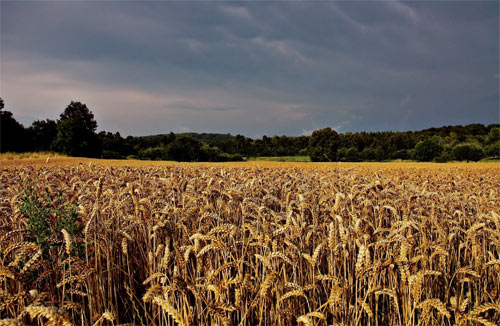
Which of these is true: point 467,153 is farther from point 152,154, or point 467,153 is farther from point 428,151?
point 152,154

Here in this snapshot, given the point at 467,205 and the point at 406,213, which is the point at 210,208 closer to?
the point at 406,213

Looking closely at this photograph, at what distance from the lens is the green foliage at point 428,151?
71938 mm

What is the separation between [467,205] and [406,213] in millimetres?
1838

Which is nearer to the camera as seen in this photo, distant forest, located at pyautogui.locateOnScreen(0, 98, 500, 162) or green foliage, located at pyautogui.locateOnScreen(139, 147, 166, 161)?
distant forest, located at pyautogui.locateOnScreen(0, 98, 500, 162)

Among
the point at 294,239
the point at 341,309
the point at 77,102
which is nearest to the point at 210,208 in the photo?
the point at 294,239

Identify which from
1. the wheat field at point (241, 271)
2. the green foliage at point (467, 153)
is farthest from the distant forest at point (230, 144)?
the wheat field at point (241, 271)

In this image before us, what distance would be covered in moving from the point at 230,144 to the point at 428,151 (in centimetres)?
5993

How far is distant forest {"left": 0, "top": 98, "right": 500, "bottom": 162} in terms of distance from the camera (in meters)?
67.1

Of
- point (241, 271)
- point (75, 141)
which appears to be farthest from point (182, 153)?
point (241, 271)

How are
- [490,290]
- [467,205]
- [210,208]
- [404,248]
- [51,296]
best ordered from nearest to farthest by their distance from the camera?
[404,248]
[51,296]
[490,290]
[210,208]
[467,205]

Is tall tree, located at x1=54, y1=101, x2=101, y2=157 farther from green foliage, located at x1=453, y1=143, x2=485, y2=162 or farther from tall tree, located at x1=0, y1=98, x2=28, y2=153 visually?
green foliage, located at x1=453, y1=143, x2=485, y2=162

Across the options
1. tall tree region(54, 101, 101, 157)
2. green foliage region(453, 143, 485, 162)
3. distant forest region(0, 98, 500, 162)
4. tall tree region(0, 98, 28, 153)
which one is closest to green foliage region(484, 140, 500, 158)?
distant forest region(0, 98, 500, 162)

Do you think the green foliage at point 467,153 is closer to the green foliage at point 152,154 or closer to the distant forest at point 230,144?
the distant forest at point 230,144

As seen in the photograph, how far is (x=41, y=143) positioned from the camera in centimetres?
7744
